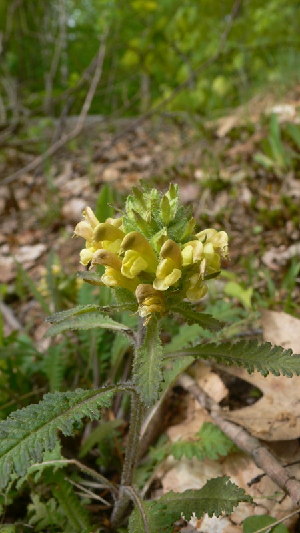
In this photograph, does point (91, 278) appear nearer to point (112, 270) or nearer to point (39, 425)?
point (112, 270)

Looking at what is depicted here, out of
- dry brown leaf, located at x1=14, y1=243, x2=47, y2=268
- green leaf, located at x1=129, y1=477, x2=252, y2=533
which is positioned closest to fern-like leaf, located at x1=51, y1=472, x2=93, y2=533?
→ green leaf, located at x1=129, y1=477, x2=252, y2=533

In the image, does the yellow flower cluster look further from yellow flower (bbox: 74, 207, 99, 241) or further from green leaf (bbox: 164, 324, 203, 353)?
green leaf (bbox: 164, 324, 203, 353)

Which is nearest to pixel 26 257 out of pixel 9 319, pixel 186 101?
pixel 9 319

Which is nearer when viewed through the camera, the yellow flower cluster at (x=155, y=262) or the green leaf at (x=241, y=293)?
the yellow flower cluster at (x=155, y=262)

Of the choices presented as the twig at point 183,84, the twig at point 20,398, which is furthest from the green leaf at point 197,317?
the twig at point 183,84

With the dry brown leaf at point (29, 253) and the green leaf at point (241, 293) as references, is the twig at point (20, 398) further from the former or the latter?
the dry brown leaf at point (29, 253)

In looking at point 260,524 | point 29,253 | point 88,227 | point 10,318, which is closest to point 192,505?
point 260,524

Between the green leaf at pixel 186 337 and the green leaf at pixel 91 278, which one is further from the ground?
the green leaf at pixel 91 278
